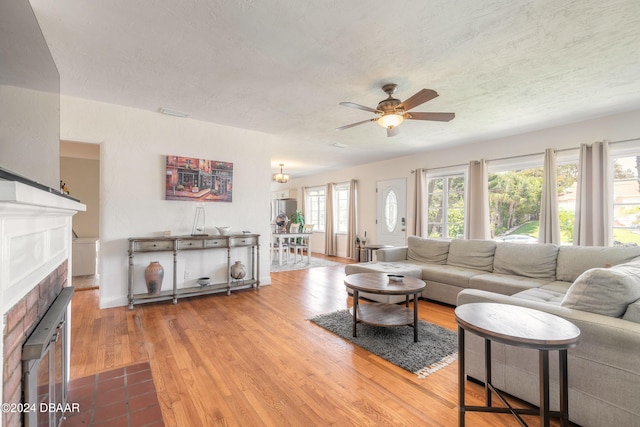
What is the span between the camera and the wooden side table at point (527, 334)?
1202 mm

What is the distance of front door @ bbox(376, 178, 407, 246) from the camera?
20.9 feet

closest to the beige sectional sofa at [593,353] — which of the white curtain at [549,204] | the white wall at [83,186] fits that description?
the white curtain at [549,204]

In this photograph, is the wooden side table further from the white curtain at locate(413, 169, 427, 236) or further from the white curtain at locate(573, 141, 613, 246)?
the white curtain at locate(413, 169, 427, 236)

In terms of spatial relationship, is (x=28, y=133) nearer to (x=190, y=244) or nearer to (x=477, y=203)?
(x=190, y=244)

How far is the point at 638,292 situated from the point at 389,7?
2213 millimetres

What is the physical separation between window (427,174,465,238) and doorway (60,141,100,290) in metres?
6.45

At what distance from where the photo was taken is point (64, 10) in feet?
6.05

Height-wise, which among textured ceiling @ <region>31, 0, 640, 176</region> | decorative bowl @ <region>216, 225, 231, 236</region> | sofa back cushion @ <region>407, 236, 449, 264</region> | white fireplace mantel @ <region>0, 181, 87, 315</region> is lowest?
sofa back cushion @ <region>407, 236, 449, 264</region>

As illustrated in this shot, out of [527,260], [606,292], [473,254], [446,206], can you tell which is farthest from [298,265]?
[606,292]

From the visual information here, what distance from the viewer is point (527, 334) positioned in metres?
1.26

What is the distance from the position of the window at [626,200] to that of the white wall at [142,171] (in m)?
5.11

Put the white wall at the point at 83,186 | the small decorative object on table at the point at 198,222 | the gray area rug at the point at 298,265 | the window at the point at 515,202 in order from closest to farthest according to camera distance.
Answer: the small decorative object on table at the point at 198,222
the window at the point at 515,202
the white wall at the point at 83,186
the gray area rug at the point at 298,265

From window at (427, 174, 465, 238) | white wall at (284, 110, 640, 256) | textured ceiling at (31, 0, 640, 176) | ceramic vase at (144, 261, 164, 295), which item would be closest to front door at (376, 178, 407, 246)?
white wall at (284, 110, 640, 256)

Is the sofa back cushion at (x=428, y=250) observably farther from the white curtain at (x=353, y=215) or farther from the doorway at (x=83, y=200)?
the doorway at (x=83, y=200)
